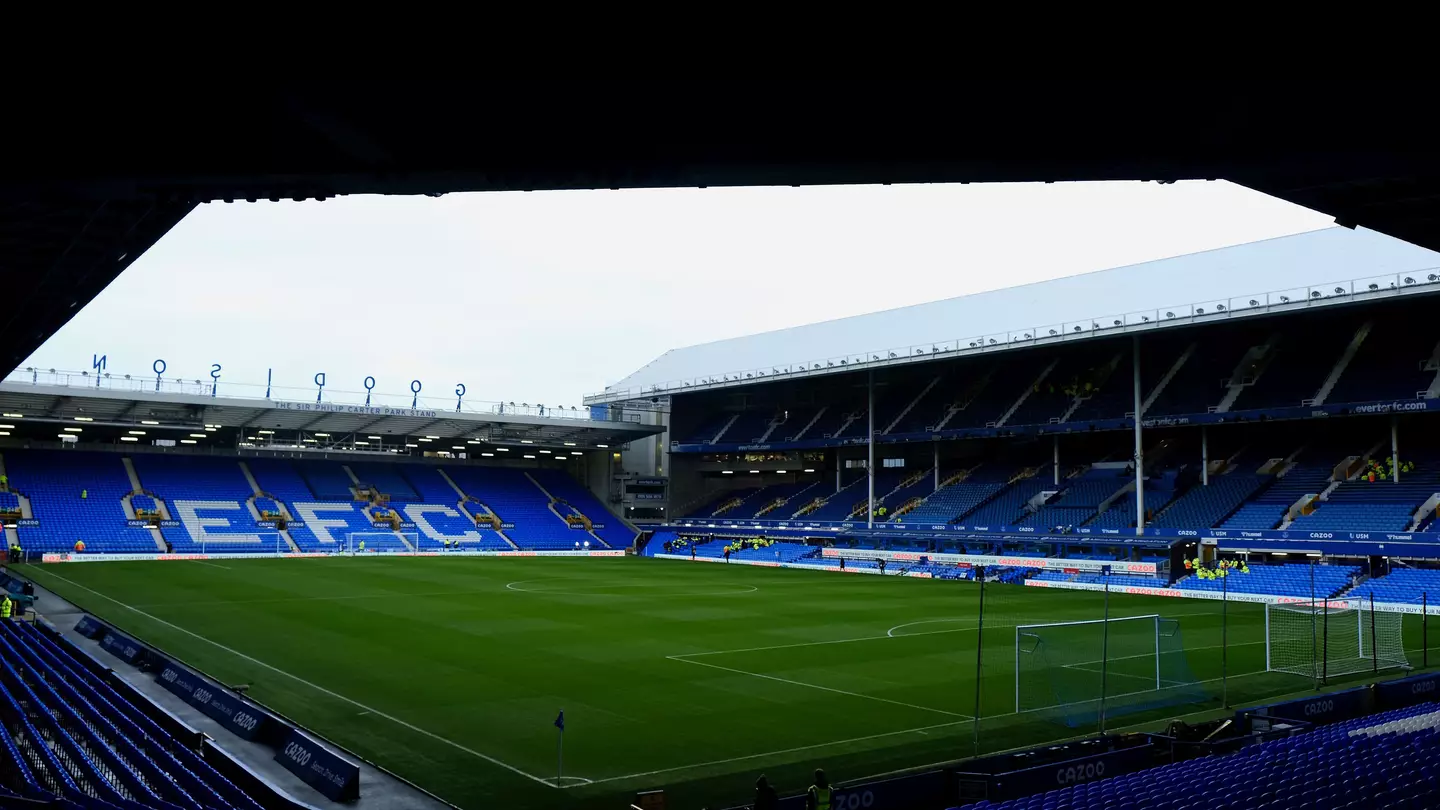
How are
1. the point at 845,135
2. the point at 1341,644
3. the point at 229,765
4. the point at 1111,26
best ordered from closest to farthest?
the point at 1111,26
the point at 845,135
the point at 229,765
the point at 1341,644

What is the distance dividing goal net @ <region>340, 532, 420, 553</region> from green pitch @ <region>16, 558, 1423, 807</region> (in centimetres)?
1901

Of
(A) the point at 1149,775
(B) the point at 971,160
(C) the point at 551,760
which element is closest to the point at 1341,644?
(A) the point at 1149,775

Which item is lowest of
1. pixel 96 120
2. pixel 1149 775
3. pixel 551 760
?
pixel 551 760

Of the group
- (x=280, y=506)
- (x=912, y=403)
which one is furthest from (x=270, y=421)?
(x=912, y=403)

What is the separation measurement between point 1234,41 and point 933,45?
1.71m

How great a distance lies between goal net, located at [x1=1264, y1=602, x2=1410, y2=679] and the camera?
2471cm

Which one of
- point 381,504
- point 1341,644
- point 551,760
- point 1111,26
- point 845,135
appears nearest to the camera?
point 1111,26

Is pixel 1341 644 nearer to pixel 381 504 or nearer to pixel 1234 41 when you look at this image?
pixel 1234 41

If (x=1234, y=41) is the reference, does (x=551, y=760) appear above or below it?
below

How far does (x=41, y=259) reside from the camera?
14500 millimetres

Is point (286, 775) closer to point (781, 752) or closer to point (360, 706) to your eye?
point (360, 706)

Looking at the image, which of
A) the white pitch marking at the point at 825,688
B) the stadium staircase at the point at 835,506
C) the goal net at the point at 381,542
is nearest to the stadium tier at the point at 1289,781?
the white pitch marking at the point at 825,688

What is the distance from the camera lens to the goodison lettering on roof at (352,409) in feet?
205

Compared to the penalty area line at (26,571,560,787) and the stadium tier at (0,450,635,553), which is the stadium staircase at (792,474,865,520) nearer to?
the stadium tier at (0,450,635,553)
